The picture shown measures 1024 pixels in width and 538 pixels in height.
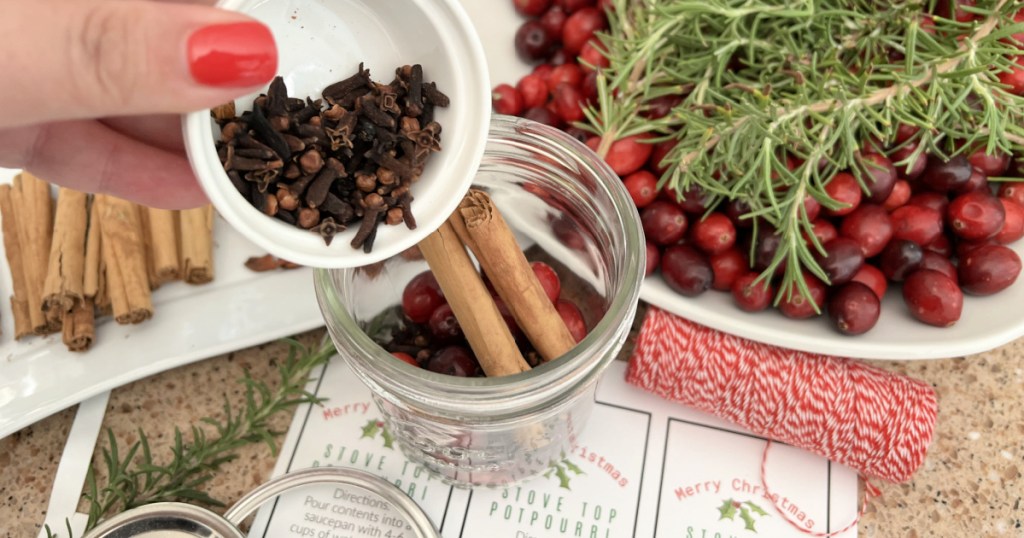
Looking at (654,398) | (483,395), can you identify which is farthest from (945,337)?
(483,395)

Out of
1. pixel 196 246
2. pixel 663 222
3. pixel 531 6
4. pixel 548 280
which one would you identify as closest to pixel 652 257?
pixel 663 222

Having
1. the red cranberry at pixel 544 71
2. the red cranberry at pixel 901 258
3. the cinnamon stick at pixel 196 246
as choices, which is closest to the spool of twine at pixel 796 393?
the red cranberry at pixel 901 258

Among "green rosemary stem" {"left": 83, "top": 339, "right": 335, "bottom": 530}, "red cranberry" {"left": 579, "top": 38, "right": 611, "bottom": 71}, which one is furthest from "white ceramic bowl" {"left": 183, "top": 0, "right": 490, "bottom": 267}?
"red cranberry" {"left": 579, "top": 38, "right": 611, "bottom": 71}

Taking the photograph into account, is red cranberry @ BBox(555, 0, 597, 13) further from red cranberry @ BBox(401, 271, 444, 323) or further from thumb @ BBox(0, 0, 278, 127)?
thumb @ BBox(0, 0, 278, 127)

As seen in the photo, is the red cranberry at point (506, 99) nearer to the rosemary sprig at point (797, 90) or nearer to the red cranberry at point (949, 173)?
the rosemary sprig at point (797, 90)

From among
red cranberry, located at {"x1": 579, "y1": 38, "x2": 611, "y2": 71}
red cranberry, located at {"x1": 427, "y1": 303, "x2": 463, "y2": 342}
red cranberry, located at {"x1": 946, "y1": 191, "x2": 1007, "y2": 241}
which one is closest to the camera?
red cranberry, located at {"x1": 427, "y1": 303, "x2": 463, "y2": 342}

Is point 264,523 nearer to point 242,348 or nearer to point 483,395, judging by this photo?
point 242,348
